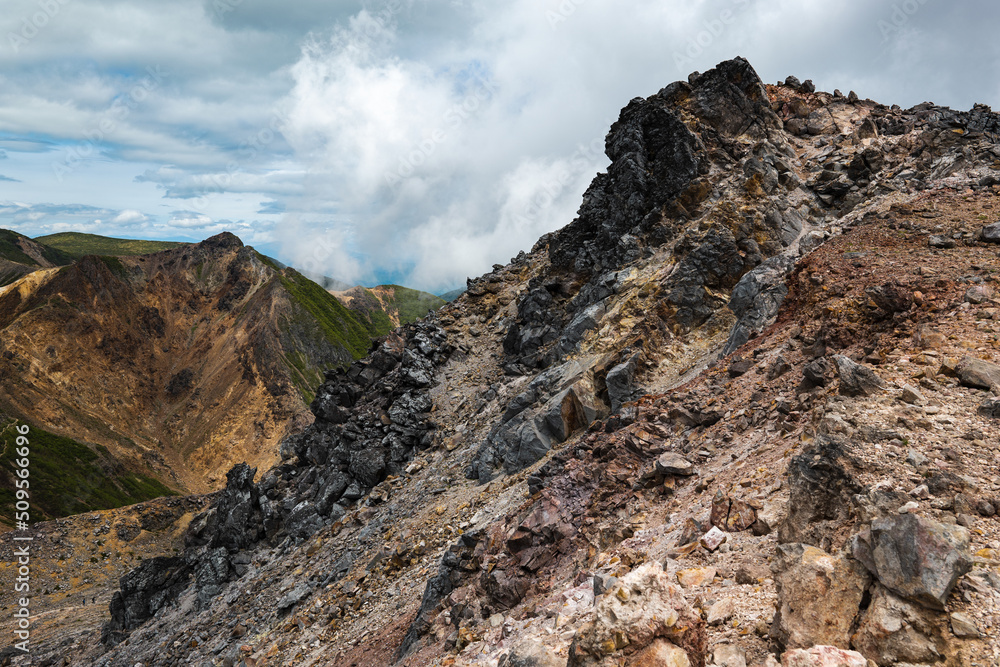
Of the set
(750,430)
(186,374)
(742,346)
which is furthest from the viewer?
(186,374)

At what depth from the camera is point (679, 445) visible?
16.7 meters

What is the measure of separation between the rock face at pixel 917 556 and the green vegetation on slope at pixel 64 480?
134 meters

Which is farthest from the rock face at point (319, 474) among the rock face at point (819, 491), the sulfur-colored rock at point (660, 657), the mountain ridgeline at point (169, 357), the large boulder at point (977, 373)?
the mountain ridgeline at point (169, 357)

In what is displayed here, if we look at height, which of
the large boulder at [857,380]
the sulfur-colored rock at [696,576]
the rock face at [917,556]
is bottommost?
the sulfur-colored rock at [696,576]

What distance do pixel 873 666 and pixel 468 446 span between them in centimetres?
2844

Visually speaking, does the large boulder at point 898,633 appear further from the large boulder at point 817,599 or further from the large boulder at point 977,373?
the large boulder at point 977,373

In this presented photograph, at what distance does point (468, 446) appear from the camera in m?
33.7

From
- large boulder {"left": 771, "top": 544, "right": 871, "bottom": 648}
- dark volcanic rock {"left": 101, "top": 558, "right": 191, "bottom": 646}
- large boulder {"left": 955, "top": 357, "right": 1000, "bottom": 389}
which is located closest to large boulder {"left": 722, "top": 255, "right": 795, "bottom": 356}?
large boulder {"left": 955, "top": 357, "right": 1000, "bottom": 389}

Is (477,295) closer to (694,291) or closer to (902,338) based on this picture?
(694,291)

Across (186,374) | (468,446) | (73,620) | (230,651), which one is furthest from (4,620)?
(186,374)

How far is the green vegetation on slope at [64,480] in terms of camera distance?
102 meters

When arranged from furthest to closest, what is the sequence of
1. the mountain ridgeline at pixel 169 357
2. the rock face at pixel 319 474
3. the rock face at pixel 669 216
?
the mountain ridgeline at pixel 169 357
the rock face at pixel 319 474
the rock face at pixel 669 216

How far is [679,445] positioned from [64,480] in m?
141

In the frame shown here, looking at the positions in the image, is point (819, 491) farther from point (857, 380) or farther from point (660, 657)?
Answer: point (660, 657)
